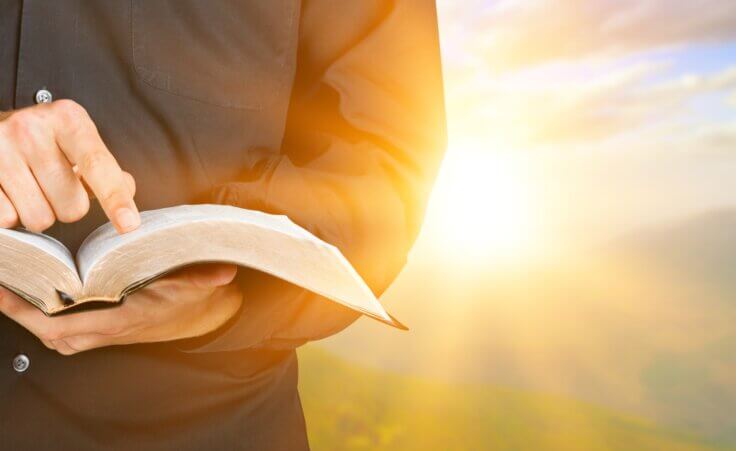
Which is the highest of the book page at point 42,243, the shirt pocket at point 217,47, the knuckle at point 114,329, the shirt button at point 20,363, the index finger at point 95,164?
the shirt pocket at point 217,47

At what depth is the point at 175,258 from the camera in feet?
2.34

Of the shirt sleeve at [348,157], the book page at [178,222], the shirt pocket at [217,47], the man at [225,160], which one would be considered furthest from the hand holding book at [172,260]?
the shirt pocket at [217,47]

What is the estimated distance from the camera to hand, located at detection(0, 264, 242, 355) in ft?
2.61

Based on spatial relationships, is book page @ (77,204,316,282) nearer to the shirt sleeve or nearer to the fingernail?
the fingernail

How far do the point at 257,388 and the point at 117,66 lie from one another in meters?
0.61

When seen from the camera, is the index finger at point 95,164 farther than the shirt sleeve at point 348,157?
→ No

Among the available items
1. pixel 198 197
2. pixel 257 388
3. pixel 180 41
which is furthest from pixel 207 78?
pixel 257 388

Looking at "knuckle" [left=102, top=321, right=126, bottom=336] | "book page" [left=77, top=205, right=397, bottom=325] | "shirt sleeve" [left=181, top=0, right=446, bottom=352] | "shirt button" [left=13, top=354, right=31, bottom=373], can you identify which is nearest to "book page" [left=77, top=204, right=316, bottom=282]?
"book page" [left=77, top=205, right=397, bottom=325]

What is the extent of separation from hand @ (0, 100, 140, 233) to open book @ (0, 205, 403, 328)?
3cm

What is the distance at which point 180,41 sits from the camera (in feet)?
3.86

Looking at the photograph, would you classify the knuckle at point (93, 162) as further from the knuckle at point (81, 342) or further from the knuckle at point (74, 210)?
the knuckle at point (81, 342)

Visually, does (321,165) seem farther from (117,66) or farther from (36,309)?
(36,309)

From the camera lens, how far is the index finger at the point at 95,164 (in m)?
0.70

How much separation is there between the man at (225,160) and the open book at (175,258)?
0.45 feet
